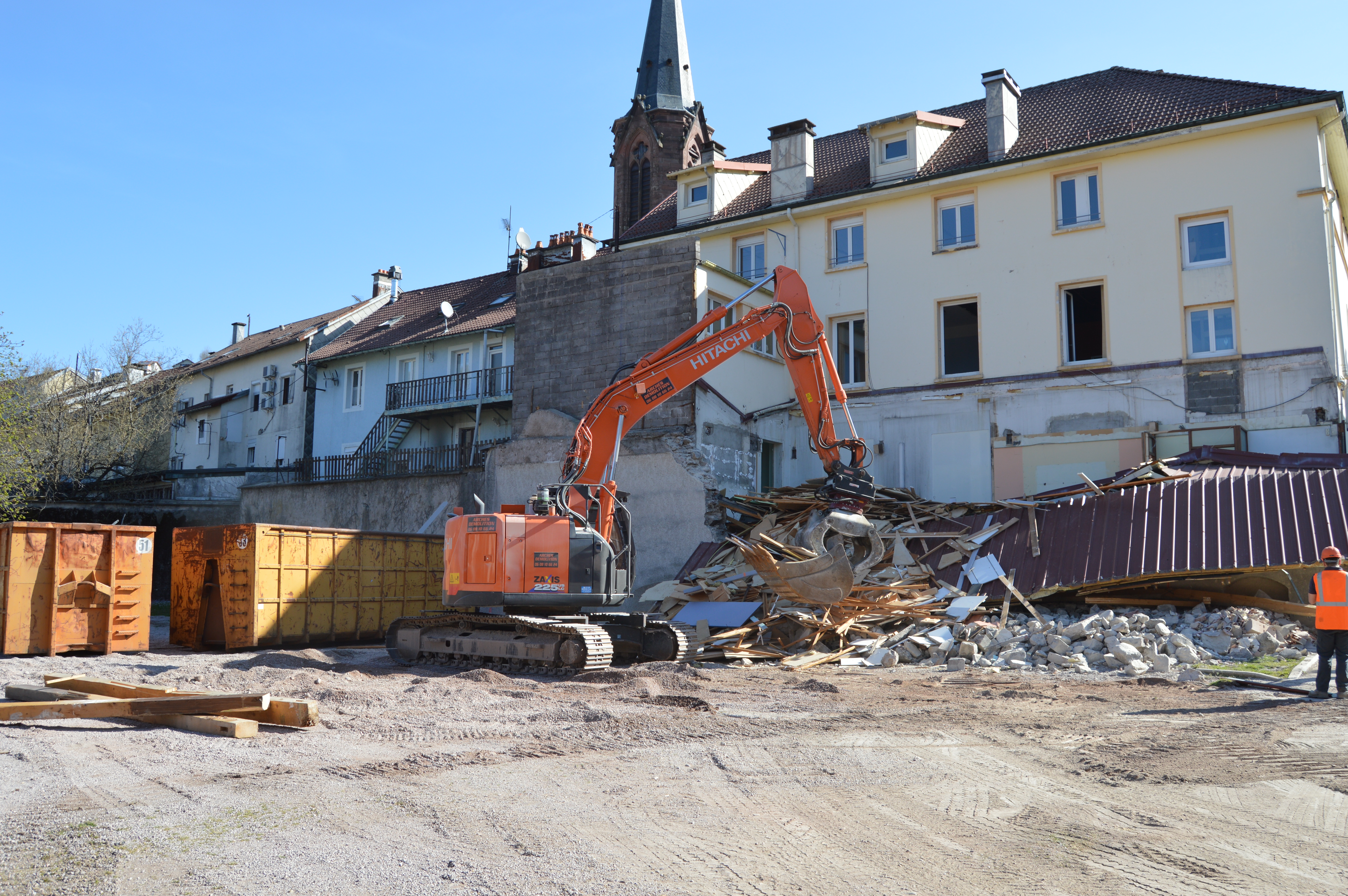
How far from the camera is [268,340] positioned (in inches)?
1818

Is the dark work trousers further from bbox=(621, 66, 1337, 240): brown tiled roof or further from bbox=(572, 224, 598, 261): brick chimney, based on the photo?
bbox=(572, 224, 598, 261): brick chimney

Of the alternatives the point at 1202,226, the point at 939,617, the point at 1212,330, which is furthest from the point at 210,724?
the point at 1202,226

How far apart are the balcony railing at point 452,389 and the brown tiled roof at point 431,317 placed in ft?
4.76

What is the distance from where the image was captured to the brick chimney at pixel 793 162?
2825 cm

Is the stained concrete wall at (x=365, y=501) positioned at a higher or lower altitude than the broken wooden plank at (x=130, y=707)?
higher

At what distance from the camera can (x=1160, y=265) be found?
74.4ft

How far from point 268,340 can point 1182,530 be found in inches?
1569

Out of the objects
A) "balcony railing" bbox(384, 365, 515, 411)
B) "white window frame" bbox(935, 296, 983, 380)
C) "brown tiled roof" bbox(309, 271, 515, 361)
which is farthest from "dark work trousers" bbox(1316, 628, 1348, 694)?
"brown tiled roof" bbox(309, 271, 515, 361)

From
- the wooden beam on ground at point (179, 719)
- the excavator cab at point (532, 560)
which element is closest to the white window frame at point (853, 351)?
the excavator cab at point (532, 560)

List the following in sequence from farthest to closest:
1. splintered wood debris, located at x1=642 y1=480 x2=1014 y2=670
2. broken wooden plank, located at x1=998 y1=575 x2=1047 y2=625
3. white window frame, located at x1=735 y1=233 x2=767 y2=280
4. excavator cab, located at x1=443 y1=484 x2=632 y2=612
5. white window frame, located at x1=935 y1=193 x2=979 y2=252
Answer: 1. white window frame, located at x1=735 y1=233 x2=767 y2=280
2. white window frame, located at x1=935 y1=193 x2=979 y2=252
3. broken wooden plank, located at x1=998 y1=575 x2=1047 y2=625
4. splintered wood debris, located at x1=642 y1=480 x2=1014 y2=670
5. excavator cab, located at x1=443 y1=484 x2=632 y2=612

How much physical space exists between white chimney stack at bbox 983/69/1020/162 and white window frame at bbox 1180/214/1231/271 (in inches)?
178

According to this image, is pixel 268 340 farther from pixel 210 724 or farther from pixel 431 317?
pixel 210 724

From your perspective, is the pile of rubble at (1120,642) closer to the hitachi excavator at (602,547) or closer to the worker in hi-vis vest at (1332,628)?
the hitachi excavator at (602,547)

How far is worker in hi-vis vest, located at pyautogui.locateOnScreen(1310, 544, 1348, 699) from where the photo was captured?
11375 millimetres
